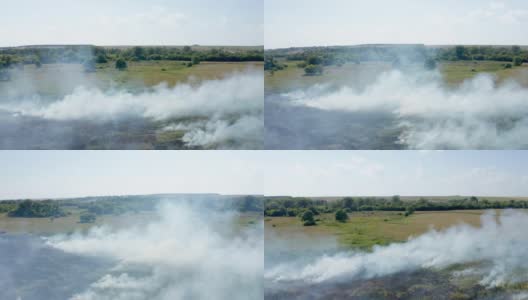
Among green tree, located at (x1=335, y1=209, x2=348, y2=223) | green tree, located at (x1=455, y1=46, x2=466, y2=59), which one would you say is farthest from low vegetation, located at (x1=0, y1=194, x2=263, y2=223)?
green tree, located at (x1=455, y1=46, x2=466, y2=59)

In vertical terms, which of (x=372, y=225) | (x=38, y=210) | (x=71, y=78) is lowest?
(x=372, y=225)

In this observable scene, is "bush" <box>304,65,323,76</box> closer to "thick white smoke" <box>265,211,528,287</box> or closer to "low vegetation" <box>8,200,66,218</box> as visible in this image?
"thick white smoke" <box>265,211,528,287</box>

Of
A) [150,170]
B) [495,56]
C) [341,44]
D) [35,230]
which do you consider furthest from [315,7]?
[35,230]

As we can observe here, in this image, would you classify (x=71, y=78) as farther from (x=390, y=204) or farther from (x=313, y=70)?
(x=390, y=204)

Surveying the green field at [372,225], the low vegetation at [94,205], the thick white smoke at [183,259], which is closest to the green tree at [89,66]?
the low vegetation at [94,205]

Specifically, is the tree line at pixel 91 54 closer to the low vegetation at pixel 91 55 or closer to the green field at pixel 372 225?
the low vegetation at pixel 91 55

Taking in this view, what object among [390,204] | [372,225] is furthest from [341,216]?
[390,204]
